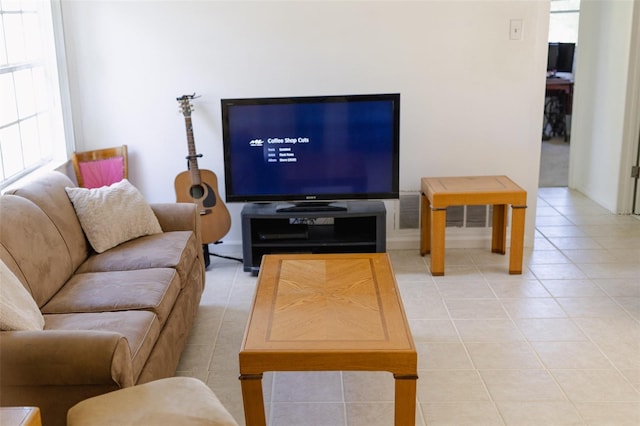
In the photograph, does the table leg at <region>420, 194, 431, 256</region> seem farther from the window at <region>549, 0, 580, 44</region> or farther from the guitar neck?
the window at <region>549, 0, 580, 44</region>

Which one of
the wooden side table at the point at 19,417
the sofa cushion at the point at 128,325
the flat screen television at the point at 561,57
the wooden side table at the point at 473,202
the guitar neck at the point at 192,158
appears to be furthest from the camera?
the flat screen television at the point at 561,57

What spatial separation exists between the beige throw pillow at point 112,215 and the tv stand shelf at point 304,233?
2.47 feet

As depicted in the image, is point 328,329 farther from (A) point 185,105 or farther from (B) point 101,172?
(B) point 101,172

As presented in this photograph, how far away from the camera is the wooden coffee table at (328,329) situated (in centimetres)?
242

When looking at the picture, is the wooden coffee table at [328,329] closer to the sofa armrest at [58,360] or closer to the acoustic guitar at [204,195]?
the sofa armrest at [58,360]

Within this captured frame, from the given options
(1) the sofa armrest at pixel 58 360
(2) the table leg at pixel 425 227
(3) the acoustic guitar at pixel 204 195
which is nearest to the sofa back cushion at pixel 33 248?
(1) the sofa armrest at pixel 58 360

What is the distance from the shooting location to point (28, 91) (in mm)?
4129

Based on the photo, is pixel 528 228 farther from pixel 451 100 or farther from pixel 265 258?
pixel 265 258

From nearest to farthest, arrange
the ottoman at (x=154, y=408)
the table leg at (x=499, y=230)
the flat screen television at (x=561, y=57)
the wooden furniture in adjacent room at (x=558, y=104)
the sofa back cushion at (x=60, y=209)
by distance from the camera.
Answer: the ottoman at (x=154, y=408)
the sofa back cushion at (x=60, y=209)
the table leg at (x=499, y=230)
the wooden furniture in adjacent room at (x=558, y=104)
the flat screen television at (x=561, y=57)

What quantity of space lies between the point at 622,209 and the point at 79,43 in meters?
4.12

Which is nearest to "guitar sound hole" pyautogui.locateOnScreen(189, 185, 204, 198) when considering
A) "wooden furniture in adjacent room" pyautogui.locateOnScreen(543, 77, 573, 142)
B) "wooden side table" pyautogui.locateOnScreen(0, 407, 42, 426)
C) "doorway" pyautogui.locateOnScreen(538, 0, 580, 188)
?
"wooden side table" pyautogui.locateOnScreen(0, 407, 42, 426)

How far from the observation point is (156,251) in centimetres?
337

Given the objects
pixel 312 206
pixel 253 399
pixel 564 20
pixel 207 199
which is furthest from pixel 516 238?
pixel 564 20

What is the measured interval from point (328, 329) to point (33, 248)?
1.30 meters
